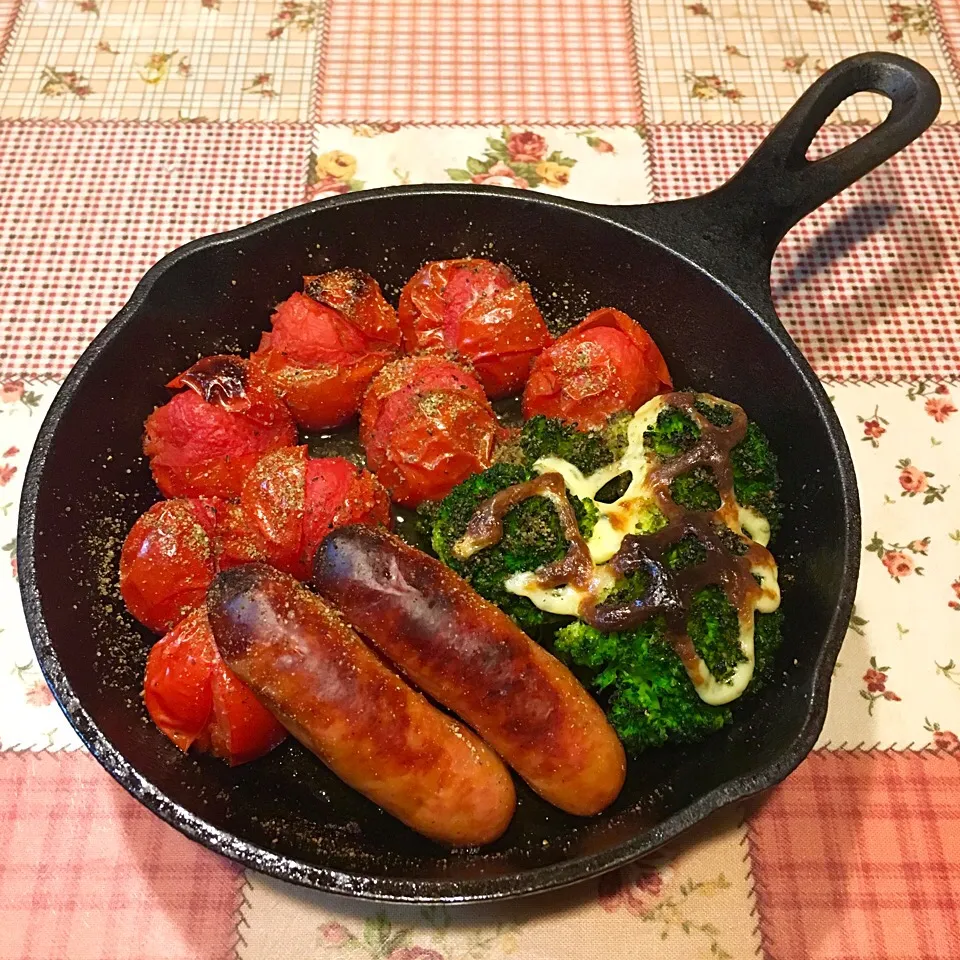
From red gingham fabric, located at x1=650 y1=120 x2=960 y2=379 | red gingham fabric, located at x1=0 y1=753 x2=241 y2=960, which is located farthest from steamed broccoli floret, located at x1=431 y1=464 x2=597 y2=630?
red gingham fabric, located at x1=650 y1=120 x2=960 y2=379

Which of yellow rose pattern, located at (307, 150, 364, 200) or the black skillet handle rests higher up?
the black skillet handle

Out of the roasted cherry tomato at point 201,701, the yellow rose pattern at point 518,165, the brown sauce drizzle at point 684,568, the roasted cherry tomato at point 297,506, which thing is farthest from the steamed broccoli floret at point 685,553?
the yellow rose pattern at point 518,165

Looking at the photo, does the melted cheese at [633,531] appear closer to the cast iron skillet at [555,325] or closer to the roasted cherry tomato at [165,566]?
the cast iron skillet at [555,325]

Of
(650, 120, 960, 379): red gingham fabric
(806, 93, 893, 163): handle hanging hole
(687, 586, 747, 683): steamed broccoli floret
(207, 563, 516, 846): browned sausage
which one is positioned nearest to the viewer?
(207, 563, 516, 846): browned sausage

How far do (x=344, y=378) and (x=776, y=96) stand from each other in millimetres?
1389

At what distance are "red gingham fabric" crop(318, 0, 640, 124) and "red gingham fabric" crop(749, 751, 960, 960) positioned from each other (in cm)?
155

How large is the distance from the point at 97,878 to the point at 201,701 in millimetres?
361

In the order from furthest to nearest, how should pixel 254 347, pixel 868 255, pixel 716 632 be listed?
pixel 868 255
pixel 254 347
pixel 716 632

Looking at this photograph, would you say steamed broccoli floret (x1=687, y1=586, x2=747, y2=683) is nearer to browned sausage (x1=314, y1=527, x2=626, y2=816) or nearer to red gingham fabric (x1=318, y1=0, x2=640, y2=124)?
browned sausage (x1=314, y1=527, x2=626, y2=816)

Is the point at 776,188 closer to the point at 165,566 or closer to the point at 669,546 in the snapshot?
the point at 669,546

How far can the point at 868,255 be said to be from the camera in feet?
6.47

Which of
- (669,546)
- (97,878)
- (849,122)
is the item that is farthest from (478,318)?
(849,122)

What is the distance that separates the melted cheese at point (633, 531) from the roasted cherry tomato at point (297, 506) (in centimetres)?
28

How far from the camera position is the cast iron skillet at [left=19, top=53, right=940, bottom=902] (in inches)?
45.6
